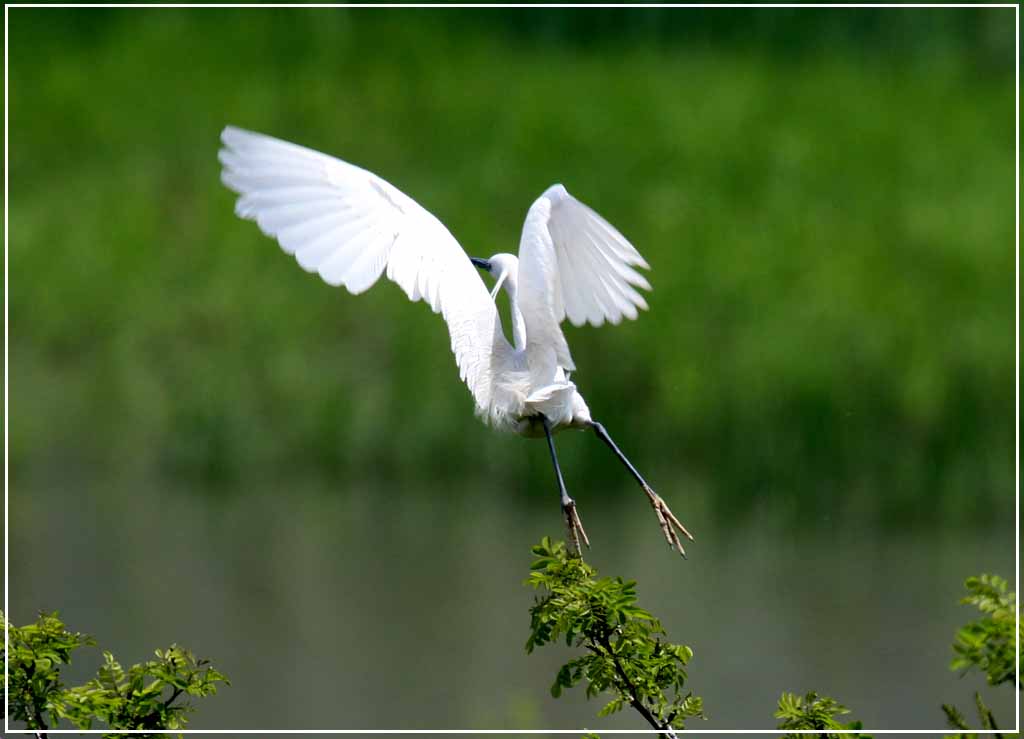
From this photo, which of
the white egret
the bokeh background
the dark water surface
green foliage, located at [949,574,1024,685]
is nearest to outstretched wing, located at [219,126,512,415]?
the white egret

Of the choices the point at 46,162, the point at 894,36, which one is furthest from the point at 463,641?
the point at 894,36

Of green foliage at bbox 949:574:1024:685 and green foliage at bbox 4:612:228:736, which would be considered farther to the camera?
green foliage at bbox 4:612:228:736

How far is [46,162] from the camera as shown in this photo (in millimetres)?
7227

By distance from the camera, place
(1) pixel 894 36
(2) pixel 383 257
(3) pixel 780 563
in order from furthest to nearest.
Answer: (1) pixel 894 36 → (3) pixel 780 563 → (2) pixel 383 257

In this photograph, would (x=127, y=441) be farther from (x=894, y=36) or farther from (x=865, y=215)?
(x=894, y=36)

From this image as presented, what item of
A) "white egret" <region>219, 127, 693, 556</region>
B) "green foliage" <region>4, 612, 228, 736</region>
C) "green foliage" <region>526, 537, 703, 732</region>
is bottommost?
"green foliage" <region>4, 612, 228, 736</region>

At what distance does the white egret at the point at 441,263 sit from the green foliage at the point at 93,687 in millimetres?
648

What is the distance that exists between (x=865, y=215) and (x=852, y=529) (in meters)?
1.62

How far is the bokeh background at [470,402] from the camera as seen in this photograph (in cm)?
473

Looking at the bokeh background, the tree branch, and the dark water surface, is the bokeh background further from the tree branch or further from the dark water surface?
the tree branch

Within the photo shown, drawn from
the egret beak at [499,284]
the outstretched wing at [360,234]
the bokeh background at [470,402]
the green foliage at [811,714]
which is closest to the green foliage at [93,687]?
the green foliage at [811,714]

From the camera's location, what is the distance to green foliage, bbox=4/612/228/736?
177 centimetres

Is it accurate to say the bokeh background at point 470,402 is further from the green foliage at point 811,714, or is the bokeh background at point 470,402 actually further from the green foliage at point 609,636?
the green foliage at point 811,714

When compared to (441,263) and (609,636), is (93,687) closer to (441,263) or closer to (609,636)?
(609,636)
